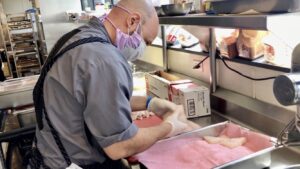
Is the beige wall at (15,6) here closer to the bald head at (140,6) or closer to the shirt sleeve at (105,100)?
the bald head at (140,6)

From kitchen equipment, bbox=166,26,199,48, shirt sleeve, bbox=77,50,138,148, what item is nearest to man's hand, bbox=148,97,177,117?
shirt sleeve, bbox=77,50,138,148

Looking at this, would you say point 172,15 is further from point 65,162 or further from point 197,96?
point 65,162

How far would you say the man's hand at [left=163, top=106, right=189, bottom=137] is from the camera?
1304 millimetres

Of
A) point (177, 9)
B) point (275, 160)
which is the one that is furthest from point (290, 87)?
point (177, 9)

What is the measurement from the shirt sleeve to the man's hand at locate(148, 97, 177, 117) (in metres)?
0.53

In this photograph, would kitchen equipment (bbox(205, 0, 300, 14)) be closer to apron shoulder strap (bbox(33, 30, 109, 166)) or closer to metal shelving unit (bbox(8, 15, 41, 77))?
apron shoulder strap (bbox(33, 30, 109, 166))

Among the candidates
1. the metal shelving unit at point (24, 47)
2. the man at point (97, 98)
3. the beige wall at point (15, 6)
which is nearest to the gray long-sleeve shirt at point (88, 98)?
the man at point (97, 98)

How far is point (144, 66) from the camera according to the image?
9.54ft

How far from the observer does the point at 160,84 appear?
194cm

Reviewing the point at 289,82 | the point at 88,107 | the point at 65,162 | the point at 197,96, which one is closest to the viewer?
the point at 289,82

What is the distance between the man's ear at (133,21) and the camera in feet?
3.63

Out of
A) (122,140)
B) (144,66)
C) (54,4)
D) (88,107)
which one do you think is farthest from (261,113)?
(54,4)

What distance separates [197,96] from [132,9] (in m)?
0.74

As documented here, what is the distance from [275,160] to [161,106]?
23.2 inches
